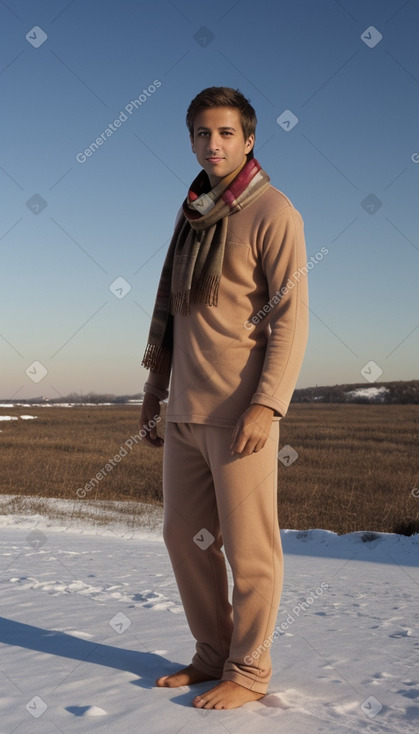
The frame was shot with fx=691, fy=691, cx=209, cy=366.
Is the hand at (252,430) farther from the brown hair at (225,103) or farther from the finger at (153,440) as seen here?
the brown hair at (225,103)

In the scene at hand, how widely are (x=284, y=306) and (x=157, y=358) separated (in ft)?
1.71

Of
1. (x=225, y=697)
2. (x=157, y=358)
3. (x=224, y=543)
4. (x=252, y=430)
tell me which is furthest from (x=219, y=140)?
(x=225, y=697)

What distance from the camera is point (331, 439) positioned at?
20.2 metres

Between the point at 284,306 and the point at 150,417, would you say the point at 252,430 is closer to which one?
the point at 284,306

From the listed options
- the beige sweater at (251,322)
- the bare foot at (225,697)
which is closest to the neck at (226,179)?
the beige sweater at (251,322)

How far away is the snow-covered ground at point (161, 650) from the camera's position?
187 cm

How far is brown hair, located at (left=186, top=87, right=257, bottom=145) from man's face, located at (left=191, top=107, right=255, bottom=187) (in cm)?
1

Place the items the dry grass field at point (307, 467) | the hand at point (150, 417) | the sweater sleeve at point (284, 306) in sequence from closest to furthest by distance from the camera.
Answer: the sweater sleeve at point (284, 306) < the hand at point (150, 417) < the dry grass field at point (307, 467)

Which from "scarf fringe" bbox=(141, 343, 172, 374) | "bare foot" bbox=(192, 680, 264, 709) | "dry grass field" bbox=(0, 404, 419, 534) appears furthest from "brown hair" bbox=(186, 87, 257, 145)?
"dry grass field" bbox=(0, 404, 419, 534)

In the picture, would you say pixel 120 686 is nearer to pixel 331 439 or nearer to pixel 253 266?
pixel 253 266

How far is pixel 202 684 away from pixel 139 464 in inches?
476

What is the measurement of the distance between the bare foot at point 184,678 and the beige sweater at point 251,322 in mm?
794

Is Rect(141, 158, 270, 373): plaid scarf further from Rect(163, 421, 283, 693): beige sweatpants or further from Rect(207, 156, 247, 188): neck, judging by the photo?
Rect(163, 421, 283, 693): beige sweatpants

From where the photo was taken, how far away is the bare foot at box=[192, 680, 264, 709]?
194 centimetres
